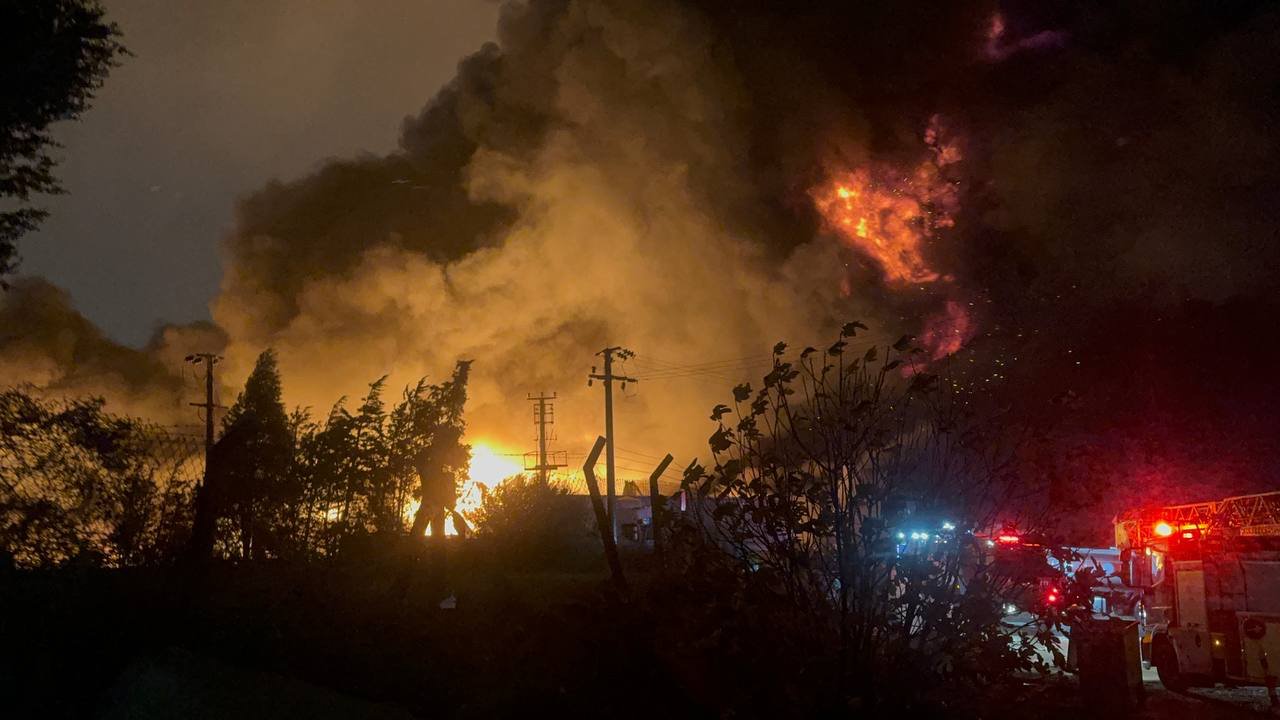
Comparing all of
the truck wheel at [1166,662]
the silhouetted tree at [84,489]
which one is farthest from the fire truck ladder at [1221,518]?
the silhouetted tree at [84,489]

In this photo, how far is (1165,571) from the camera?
2020 centimetres

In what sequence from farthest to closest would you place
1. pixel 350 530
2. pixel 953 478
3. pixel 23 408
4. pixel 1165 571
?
pixel 1165 571 → pixel 350 530 → pixel 23 408 → pixel 953 478

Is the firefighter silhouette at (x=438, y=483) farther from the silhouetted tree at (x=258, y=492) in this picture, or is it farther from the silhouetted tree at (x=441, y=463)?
the silhouetted tree at (x=258, y=492)

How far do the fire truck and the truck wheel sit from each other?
0.8 inches

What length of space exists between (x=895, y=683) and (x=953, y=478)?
6.31ft

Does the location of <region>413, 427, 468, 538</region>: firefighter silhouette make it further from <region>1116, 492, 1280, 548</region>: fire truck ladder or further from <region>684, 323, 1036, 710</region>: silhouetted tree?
<region>1116, 492, 1280, 548</region>: fire truck ladder

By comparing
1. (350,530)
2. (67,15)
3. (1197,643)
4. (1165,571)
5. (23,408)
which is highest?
(67,15)

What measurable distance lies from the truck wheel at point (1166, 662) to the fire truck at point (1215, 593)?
2 cm

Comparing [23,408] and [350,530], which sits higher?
[23,408]

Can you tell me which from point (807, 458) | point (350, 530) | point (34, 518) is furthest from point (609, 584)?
point (34, 518)

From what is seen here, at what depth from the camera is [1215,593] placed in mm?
18500

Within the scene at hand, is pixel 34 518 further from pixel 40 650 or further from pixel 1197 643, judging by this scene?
pixel 1197 643

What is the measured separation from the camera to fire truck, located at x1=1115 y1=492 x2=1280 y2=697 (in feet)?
56.8

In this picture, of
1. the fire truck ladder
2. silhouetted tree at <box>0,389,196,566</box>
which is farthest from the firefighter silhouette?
the fire truck ladder
